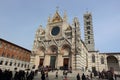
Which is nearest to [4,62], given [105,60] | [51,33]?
[51,33]

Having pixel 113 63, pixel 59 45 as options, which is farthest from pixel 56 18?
pixel 113 63

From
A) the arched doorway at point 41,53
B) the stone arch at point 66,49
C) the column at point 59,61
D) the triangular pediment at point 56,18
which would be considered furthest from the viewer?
the triangular pediment at point 56,18

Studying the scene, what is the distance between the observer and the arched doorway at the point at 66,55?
31.1 meters

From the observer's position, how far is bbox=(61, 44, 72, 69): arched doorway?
31.1m

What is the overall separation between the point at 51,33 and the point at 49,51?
5998 mm

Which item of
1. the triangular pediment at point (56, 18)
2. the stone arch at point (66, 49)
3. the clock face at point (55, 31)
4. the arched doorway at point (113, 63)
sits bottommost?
the arched doorway at point (113, 63)

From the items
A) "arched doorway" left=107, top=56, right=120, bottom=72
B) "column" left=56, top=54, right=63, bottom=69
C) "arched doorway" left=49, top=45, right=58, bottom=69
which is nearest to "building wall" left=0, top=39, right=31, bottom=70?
"arched doorway" left=49, top=45, right=58, bottom=69

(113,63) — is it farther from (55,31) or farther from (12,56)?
(12,56)

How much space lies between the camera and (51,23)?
37875mm

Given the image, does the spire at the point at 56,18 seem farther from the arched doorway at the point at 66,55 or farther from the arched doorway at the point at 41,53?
the arched doorway at the point at 41,53

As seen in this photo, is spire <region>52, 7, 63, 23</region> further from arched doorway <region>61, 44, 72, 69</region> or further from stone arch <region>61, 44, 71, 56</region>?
arched doorway <region>61, 44, 72, 69</region>

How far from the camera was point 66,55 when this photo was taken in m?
32.2

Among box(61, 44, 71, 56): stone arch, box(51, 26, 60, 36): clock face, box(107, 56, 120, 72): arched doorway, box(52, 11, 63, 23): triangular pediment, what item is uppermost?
box(52, 11, 63, 23): triangular pediment

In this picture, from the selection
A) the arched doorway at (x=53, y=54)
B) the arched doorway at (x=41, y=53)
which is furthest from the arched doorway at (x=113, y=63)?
the arched doorway at (x=41, y=53)
